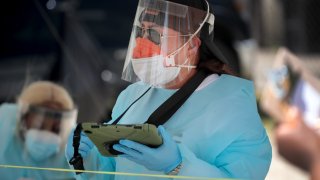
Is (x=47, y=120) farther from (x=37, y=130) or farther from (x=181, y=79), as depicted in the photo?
(x=181, y=79)

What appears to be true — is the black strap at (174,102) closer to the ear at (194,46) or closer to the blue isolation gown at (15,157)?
the ear at (194,46)

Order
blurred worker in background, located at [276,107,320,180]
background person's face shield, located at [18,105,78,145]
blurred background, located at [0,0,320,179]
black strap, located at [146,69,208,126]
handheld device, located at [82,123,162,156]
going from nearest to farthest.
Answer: handheld device, located at [82,123,162,156]
black strap, located at [146,69,208,126]
background person's face shield, located at [18,105,78,145]
blurred background, located at [0,0,320,179]
blurred worker in background, located at [276,107,320,180]

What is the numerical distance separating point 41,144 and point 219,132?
842 mm

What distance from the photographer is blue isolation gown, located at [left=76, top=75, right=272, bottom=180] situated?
1.90 metres

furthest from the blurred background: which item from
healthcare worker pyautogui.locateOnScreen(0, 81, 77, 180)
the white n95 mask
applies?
the white n95 mask

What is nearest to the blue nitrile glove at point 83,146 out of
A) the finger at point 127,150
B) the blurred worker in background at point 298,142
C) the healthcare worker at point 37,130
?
the finger at point 127,150

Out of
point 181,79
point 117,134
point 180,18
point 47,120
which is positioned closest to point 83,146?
point 117,134

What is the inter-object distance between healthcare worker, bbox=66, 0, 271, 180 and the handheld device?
0.08ft

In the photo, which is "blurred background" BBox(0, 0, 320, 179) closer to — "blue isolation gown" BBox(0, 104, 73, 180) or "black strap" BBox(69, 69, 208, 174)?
"blue isolation gown" BBox(0, 104, 73, 180)

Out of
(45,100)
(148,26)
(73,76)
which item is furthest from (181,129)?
(73,76)

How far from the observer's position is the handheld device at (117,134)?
1805 mm

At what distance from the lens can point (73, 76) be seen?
3.01m

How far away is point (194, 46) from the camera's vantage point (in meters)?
2.00

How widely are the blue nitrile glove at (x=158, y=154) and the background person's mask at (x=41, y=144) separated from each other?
685mm
